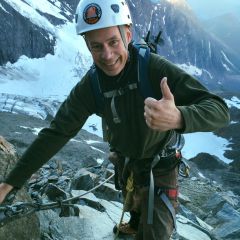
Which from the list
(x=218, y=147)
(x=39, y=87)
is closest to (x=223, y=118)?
(x=218, y=147)

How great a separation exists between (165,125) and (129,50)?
167cm

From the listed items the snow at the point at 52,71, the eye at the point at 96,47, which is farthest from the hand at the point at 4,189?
the snow at the point at 52,71

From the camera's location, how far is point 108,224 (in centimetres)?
736

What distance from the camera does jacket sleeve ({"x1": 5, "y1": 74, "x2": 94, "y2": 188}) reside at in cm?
491

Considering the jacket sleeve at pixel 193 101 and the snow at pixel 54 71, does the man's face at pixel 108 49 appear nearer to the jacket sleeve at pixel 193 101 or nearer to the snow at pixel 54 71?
the jacket sleeve at pixel 193 101

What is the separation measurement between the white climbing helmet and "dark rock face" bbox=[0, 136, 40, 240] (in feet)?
7.18

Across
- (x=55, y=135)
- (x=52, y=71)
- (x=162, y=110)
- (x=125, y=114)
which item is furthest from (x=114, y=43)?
(x=52, y=71)

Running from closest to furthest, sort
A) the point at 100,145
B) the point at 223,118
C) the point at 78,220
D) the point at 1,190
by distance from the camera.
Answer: the point at 223,118, the point at 1,190, the point at 78,220, the point at 100,145

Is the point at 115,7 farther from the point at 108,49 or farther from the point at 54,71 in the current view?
the point at 54,71

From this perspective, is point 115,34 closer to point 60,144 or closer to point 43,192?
point 60,144

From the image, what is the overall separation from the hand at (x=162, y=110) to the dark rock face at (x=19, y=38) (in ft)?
484

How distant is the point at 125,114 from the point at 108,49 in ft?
2.41

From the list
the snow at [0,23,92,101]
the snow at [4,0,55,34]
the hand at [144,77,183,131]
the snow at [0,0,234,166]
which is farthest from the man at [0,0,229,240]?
the snow at [4,0,55,34]

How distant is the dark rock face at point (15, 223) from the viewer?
5.39 metres
